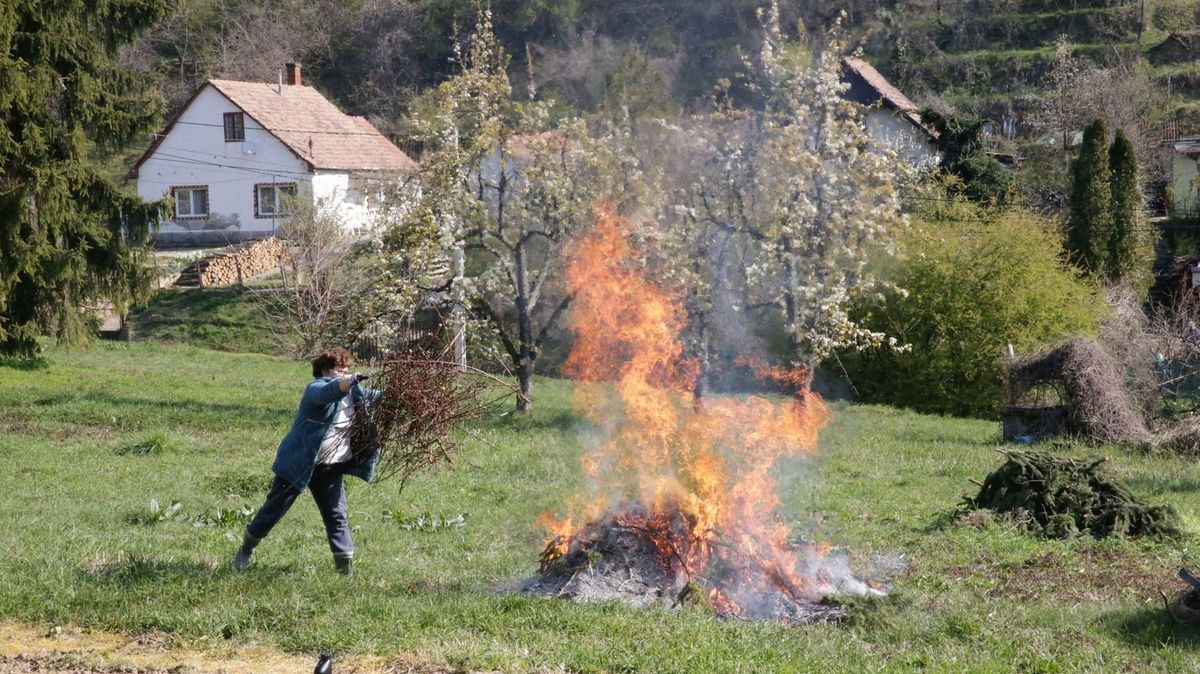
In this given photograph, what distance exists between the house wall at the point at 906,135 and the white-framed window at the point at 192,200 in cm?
2780

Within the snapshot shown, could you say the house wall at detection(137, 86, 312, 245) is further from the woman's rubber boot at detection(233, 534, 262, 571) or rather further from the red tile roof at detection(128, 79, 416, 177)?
the woman's rubber boot at detection(233, 534, 262, 571)

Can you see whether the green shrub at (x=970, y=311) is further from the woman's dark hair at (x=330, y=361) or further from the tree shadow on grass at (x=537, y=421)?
the woman's dark hair at (x=330, y=361)

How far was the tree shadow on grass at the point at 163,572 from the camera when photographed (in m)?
8.49

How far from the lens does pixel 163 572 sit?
8703 millimetres

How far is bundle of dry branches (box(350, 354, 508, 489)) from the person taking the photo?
857 centimetres

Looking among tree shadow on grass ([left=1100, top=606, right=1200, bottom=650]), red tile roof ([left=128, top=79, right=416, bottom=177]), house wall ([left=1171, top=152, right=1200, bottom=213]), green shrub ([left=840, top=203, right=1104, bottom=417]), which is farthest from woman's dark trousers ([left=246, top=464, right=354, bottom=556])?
house wall ([left=1171, top=152, right=1200, bottom=213])

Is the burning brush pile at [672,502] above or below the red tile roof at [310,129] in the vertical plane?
below

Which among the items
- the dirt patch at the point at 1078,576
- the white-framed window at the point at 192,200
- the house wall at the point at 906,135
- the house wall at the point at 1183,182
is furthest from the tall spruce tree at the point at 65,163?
the house wall at the point at 1183,182

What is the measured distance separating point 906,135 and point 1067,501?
3094 cm

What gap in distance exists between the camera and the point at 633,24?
194 feet

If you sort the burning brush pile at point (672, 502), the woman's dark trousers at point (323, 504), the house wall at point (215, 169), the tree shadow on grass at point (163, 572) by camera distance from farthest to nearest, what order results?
the house wall at point (215, 169), the woman's dark trousers at point (323, 504), the burning brush pile at point (672, 502), the tree shadow on grass at point (163, 572)

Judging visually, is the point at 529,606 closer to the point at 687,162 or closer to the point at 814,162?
the point at 814,162

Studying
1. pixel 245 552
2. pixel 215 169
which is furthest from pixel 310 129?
pixel 245 552

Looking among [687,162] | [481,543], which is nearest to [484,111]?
[687,162]
